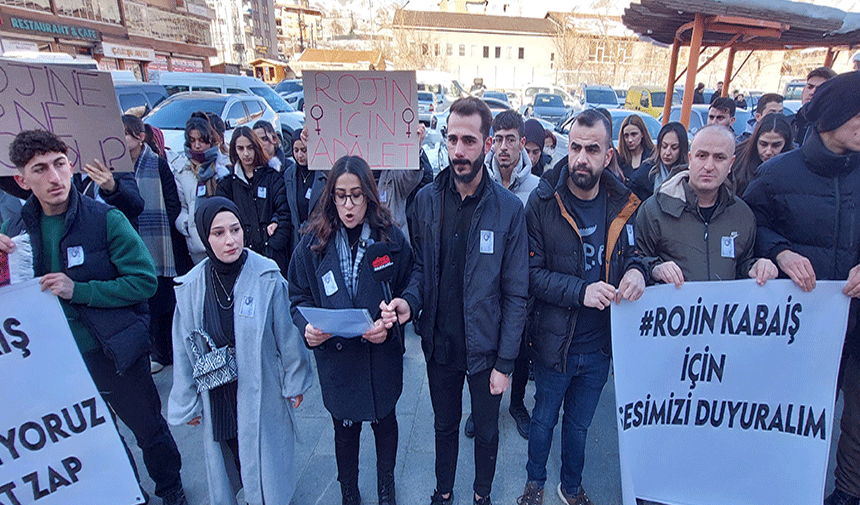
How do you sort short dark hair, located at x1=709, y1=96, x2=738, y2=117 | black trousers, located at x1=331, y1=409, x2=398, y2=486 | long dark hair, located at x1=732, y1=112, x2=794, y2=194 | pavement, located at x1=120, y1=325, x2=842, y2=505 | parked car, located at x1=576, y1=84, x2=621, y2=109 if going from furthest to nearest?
parked car, located at x1=576, y1=84, x2=621, y2=109
short dark hair, located at x1=709, y1=96, x2=738, y2=117
long dark hair, located at x1=732, y1=112, x2=794, y2=194
pavement, located at x1=120, y1=325, x2=842, y2=505
black trousers, located at x1=331, y1=409, x2=398, y2=486

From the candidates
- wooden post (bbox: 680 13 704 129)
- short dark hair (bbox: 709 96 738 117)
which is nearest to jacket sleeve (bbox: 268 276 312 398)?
short dark hair (bbox: 709 96 738 117)

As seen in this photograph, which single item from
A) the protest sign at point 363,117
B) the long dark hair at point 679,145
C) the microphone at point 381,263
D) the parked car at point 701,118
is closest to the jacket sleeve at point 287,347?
the microphone at point 381,263

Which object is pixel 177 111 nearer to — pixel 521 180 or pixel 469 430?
pixel 521 180

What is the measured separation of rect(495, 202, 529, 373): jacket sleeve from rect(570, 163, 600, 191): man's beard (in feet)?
1.01

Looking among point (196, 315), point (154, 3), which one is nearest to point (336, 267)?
point (196, 315)

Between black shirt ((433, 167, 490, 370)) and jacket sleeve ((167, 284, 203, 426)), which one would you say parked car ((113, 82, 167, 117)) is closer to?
jacket sleeve ((167, 284, 203, 426))

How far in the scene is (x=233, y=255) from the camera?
7.15 feet

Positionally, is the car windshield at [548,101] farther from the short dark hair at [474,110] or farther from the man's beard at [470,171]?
the man's beard at [470,171]

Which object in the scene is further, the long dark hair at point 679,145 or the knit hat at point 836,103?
the long dark hair at point 679,145

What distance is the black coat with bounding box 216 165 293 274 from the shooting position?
12.7ft

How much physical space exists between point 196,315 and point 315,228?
747 millimetres

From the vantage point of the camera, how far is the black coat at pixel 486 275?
2145mm

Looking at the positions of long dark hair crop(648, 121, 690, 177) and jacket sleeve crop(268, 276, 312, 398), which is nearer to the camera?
jacket sleeve crop(268, 276, 312, 398)

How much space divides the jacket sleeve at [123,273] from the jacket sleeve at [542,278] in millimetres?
2063
